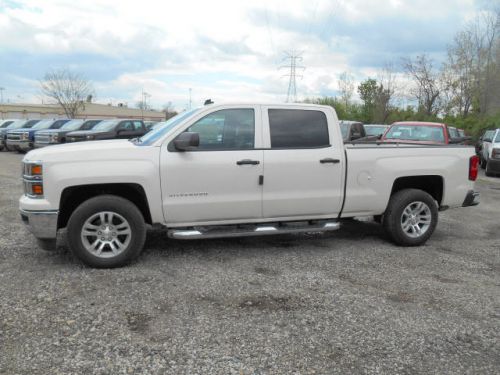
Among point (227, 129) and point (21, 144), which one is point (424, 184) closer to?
point (227, 129)

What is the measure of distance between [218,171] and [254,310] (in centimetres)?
178

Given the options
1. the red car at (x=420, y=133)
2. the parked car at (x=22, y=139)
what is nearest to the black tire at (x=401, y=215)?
the red car at (x=420, y=133)

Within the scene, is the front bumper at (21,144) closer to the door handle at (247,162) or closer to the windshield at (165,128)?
the windshield at (165,128)

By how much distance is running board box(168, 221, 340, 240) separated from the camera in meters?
5.19

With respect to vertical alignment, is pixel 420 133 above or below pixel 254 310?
above

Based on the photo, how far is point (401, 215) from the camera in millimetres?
6102

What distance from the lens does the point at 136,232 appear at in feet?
16.5

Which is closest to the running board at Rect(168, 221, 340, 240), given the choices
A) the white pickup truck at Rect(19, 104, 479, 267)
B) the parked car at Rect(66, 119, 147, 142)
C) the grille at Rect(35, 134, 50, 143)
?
the white pickup truck at Rect(19, 104, 479, 267)

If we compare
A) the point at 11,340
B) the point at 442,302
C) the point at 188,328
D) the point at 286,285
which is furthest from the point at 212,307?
the point at 442,302

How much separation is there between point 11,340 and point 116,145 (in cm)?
242

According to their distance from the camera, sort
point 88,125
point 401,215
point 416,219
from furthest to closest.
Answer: point 88,125
point 416,219
point 401,215

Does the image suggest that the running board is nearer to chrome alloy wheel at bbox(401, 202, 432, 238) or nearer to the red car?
chrome alloy wheel at bbox(401, 202, 432, 238)

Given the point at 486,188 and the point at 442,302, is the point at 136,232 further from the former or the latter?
the point at 486,188

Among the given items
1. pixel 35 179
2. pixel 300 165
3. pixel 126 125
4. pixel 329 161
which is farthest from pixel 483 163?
pixel 35 179
